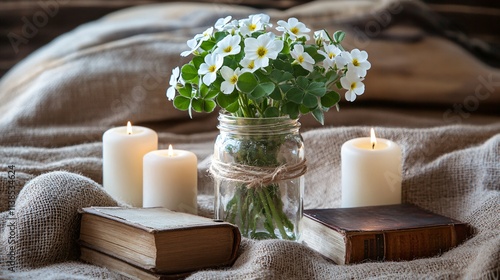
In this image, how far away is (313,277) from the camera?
93 centimetres

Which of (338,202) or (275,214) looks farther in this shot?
(338,202)

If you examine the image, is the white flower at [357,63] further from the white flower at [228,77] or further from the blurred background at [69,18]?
the blurred background at [69,18]

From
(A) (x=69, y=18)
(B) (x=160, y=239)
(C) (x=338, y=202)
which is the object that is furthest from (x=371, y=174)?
(A) (x=69, y=18)

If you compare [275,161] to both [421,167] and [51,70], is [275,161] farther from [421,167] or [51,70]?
[51,70]

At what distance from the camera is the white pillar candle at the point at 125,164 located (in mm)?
1213

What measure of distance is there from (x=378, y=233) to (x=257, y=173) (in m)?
0.16

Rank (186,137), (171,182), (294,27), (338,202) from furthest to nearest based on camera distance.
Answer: (186,137) < (338,202) < (171,182) < (294,27)

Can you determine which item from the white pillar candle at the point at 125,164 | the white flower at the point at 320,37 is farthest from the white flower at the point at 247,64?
the white pillar candle at the point at 125,164

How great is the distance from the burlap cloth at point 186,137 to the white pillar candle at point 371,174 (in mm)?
65

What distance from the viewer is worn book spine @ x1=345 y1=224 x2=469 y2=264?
3.19 feet

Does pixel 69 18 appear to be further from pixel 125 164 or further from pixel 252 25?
pixel 252 25

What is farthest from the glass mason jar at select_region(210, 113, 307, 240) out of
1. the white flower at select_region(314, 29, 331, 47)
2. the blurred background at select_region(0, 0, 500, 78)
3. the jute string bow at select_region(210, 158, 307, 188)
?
the blurred background at select_region(0, 0, 500, 78)

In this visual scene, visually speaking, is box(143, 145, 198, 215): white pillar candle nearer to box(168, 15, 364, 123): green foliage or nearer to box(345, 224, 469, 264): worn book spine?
box(168, 15, 364, 123): green foliage

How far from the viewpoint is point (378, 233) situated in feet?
3.22
